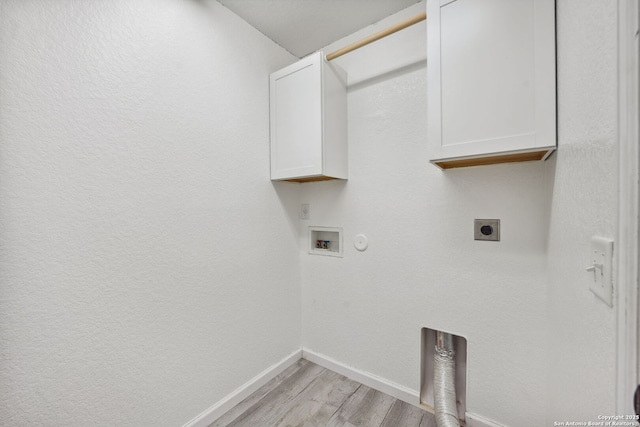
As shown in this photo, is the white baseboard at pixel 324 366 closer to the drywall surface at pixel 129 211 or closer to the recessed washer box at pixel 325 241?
the drywall surface at pixel 129 211

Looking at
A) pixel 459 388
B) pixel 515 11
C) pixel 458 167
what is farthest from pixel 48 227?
pixel 459 388

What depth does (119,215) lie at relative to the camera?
43.9 inches

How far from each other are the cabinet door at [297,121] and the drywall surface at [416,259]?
31 cm

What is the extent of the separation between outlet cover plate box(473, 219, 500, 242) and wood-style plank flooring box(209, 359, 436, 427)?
1.05 metres

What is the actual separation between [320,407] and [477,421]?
86cm

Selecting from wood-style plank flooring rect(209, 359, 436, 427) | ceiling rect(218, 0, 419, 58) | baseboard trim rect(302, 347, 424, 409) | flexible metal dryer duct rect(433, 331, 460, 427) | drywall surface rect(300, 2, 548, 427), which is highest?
ceiling rect(218, 0, 419, 58)

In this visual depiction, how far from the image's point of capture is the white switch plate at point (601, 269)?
0.51 meters

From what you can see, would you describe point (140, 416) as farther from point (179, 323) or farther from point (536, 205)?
point (536, 205)

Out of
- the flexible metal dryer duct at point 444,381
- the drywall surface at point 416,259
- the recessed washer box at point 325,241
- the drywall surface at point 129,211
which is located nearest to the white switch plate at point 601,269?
the drywall surface at point 416,259

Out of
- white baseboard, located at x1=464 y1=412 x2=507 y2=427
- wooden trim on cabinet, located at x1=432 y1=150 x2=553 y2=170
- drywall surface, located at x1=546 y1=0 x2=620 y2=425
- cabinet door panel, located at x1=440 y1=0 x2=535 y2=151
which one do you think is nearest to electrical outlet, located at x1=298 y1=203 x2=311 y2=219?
wooden trim on cabinet, located at x1=432 y1=150 x2=553 y2=170

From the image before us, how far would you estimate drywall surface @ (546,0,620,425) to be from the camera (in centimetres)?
53

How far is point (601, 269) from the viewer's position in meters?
0.55

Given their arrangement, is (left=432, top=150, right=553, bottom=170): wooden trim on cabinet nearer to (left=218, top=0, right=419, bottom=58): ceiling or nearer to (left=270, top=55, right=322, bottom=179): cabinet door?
(left=270, top=55, right=322, bottom=179): cabinet door

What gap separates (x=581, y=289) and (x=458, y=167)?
82cm
